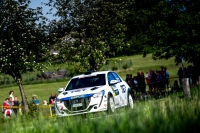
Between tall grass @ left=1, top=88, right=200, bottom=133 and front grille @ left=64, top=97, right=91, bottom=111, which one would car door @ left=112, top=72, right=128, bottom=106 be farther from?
tall grass @ left=1, top=88, right=200, bottom=133

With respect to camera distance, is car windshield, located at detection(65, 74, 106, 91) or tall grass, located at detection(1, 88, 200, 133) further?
car windshield, located at detection(65, 74, 106, 91)

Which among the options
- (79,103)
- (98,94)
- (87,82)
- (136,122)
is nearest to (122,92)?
(87,82)

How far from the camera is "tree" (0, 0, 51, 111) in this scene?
2712cm

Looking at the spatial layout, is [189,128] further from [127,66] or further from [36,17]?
[127,66]

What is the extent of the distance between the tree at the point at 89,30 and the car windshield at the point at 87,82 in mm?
13269

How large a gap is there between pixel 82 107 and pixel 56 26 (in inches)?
645

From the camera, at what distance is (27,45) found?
28.0m

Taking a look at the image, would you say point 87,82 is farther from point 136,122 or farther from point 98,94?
point 136,122

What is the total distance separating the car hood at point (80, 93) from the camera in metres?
15.7

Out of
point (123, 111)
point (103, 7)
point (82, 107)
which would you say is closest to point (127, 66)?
point (103, 7)

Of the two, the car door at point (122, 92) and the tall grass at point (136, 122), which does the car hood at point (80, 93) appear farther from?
the tall grass at point (136, 122)

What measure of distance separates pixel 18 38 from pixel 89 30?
5621mm

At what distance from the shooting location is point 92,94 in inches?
623

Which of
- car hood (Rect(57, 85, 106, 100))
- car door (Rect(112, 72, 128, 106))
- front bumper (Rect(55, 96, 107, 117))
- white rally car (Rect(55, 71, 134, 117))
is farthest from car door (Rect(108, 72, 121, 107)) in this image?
front bumper (Rect(55, 96, 107, 117))
